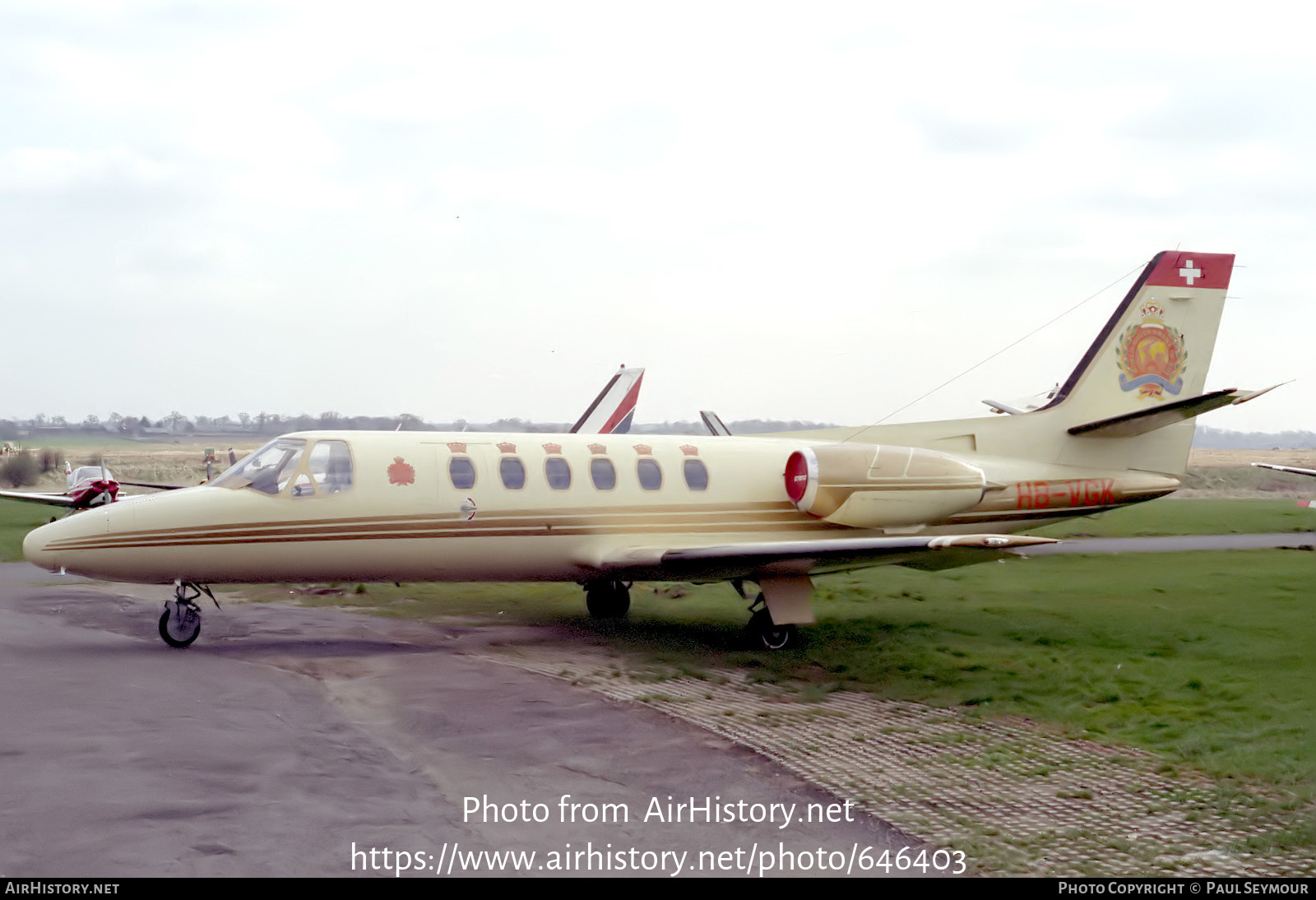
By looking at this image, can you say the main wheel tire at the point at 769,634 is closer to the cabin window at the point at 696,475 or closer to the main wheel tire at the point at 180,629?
the cabin window at the point at 696,475

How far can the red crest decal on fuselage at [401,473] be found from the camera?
50.7ft

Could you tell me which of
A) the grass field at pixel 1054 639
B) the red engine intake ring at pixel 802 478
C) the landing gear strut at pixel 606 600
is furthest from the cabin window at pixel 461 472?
the red engine intake ring at pixel 802 478

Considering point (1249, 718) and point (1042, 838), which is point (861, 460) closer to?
point (1249, 718)

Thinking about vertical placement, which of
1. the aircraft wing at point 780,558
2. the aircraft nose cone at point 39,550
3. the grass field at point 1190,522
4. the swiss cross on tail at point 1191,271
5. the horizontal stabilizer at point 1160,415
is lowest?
the grass field at point 1190,522

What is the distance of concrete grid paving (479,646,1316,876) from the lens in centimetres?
720

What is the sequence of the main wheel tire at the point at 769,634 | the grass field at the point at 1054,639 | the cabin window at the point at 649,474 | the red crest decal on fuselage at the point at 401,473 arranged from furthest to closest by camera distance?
the cabin window at the point at 649,474
the main wheel tire at the point at 769,634
the red crest decal on fuselage at the point at 401,473
the grass field at the point at 1054,639

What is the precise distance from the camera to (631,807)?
8047mm

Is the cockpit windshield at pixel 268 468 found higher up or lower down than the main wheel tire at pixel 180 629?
higher up

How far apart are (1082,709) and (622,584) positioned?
8501 mm

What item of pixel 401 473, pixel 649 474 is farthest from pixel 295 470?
pixel 649 474

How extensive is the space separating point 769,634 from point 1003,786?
23.7ft

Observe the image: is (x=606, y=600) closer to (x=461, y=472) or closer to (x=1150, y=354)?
(x=461, y=472)

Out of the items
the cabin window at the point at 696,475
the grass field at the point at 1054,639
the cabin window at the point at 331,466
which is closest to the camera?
the grass field at the point at 1054,639

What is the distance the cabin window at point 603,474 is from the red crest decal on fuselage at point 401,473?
2505mm
